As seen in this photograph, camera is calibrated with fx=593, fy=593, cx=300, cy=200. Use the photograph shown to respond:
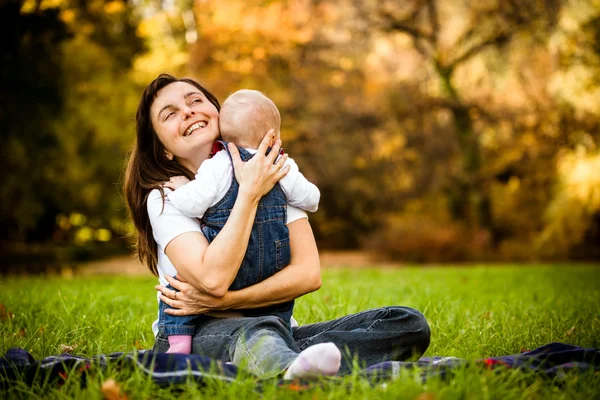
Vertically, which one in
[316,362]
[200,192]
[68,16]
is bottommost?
[316,362]

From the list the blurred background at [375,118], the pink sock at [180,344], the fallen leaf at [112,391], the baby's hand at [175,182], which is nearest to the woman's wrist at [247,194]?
the baby's hand at [175,182]

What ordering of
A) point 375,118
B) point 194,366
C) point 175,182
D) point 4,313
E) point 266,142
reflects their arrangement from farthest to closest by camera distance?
point 375,118, point 4,313, point 175,182, point 266,142, point 194,366

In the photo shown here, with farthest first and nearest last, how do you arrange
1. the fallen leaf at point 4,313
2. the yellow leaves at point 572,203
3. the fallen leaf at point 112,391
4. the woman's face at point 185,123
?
1. the yellow leaves at point 572,203
2. the fallen leaf at point 4,313
3. the woman's face at point 185,123
4. the fallen leaf at point 112,391

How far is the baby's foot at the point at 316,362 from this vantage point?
6.87ft

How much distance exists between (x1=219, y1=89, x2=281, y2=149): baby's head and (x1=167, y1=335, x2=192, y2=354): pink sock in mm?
887

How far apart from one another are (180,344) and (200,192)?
0.66 metres

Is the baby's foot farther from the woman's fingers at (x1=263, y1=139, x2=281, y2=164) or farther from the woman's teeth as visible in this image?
the woman's teeth

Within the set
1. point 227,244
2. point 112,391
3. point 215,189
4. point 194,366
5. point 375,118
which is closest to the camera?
point 112,391

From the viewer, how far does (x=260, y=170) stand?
8.23ft

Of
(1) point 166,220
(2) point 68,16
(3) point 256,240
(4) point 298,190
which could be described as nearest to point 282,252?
(3) point 256,240

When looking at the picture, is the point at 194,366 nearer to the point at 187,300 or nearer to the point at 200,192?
the point at 187,300

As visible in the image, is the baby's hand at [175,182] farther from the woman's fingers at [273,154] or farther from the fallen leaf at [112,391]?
the fallen leaf at [112,391]

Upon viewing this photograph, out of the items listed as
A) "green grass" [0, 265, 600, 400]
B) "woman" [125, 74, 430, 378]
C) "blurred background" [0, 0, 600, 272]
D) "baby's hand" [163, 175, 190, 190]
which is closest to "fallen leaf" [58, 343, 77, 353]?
"green grass" [0, 265, 600, 400]

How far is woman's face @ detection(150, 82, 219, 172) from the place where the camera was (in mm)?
2791
